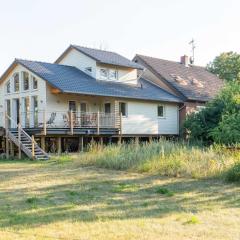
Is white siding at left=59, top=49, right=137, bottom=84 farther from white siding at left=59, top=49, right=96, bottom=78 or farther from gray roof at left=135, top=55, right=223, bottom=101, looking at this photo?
gray roof at left=135, top=55, right=223, bottom=101

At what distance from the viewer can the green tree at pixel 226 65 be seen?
195ft

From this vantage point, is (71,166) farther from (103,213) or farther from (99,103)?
(99,103)

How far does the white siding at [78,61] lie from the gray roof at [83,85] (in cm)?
42

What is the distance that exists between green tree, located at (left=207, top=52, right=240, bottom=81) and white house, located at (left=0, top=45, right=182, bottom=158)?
25.3 metres

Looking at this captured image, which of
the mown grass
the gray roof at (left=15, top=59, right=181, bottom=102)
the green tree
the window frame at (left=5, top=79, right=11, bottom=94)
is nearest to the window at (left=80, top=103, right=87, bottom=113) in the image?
the gray roof at (left=15, top=59, right=181, bottom=102)

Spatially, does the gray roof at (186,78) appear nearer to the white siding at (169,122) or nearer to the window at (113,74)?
the white siding at (169,122)

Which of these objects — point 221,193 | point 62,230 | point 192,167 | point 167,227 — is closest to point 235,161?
point 192,167

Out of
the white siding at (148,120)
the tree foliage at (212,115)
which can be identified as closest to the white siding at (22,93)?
the white siding at (148,120)

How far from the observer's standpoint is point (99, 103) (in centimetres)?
3238

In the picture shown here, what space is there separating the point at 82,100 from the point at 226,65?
33.6 meters

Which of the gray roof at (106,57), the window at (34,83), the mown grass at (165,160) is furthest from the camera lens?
the gray roof at (106,57)

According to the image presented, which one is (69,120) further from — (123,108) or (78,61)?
(78,61)

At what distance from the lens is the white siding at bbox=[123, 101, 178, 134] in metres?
32.3

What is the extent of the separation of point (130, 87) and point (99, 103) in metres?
2.93
